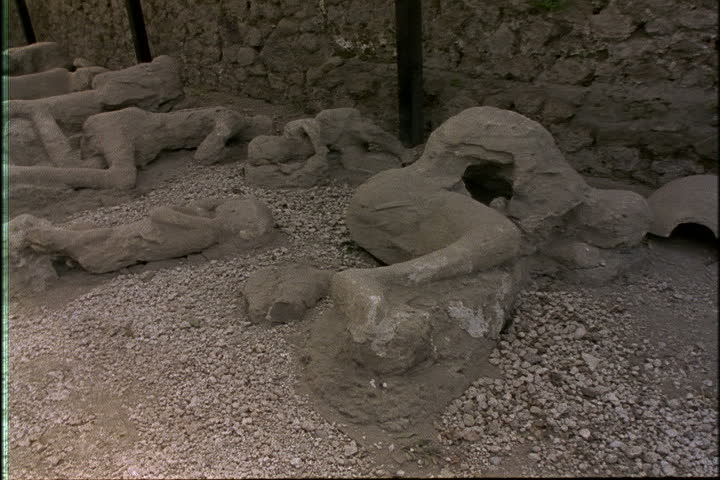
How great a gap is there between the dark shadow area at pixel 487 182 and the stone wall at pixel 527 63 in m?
0.84

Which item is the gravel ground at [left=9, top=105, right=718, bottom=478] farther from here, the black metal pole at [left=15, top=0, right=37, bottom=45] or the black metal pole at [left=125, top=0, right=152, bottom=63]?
the black metal pole at [left=15, top=0, right=37, bottom=45]

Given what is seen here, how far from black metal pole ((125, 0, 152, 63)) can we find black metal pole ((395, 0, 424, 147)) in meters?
3.42

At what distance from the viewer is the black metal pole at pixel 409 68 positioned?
14.3 ft

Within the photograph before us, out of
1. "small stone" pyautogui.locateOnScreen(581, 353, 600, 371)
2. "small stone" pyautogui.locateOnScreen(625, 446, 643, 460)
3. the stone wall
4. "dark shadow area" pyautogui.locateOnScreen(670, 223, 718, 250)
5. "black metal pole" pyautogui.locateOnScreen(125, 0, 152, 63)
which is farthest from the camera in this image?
"black metal pole" pyautogui.locateOnScreen(125, 0, 152, 63)

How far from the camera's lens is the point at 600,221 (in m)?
3.02

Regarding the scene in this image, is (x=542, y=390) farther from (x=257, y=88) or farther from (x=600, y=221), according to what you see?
(x=257, y=88)

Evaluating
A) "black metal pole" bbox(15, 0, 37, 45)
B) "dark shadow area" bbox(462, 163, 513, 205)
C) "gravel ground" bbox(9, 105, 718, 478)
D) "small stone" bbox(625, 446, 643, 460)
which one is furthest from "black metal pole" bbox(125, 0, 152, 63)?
"small stone" bbox(625, 446, 643, 460)

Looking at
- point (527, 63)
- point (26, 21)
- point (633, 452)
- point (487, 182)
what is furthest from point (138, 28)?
point (633, 452)

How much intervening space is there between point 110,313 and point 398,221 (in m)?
1.49

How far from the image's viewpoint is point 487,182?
3459 millimetres

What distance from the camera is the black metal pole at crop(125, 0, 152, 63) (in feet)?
21.6

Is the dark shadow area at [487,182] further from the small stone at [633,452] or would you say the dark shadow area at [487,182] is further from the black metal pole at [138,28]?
the black metal pole at [138,28]

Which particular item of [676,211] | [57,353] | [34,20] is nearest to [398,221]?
[676,211]

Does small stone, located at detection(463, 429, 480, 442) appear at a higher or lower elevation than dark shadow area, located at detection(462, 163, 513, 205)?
lower
